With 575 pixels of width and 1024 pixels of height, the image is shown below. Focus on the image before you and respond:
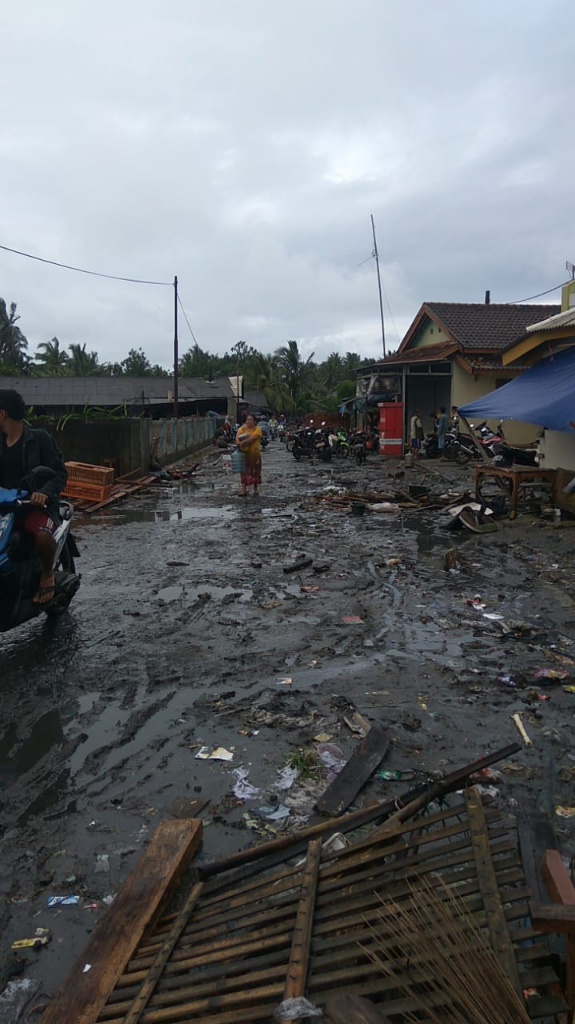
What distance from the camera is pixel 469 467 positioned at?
17.6 m

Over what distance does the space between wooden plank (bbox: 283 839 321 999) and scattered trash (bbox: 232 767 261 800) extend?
0.70m

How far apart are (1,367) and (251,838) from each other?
47.5m

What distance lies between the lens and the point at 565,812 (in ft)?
9.07

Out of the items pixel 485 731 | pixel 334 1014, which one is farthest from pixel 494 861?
pixel 485 731

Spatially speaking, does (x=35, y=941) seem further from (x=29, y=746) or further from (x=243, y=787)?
(x=29, y=746)

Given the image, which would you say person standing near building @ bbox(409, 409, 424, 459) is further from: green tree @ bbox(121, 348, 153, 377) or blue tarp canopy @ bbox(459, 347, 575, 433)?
green tree @ bbox(121, 348, 153, 377)

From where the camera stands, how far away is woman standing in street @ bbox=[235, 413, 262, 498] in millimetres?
12773

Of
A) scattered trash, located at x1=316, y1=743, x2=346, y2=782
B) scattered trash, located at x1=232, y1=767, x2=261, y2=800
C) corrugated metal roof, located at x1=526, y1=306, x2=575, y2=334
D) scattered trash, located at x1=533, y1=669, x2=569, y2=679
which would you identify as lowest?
scattered trash, located at x1=232, y1=767, x2=261, y2=800

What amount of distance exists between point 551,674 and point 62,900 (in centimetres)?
313

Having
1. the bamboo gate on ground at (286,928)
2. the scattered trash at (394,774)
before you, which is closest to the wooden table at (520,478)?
the scattered trash at (394,774)

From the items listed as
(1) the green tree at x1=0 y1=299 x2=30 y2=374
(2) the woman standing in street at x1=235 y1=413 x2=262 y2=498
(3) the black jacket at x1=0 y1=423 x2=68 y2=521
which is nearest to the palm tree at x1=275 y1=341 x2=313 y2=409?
(1) the green tree at x1=0 y1=299 x2=30 y2=374

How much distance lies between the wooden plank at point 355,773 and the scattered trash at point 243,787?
1.01 feet

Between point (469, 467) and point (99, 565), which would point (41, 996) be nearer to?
point (99, 565)

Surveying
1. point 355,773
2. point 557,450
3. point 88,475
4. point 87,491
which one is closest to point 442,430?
point 557,450
